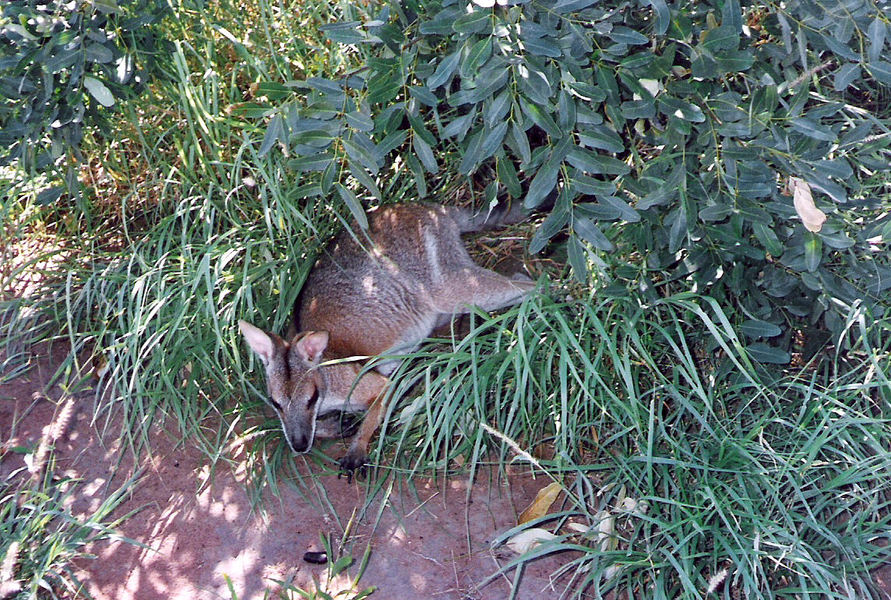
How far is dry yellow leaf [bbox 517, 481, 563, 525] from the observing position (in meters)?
4.32

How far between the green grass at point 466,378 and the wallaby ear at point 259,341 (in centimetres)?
12

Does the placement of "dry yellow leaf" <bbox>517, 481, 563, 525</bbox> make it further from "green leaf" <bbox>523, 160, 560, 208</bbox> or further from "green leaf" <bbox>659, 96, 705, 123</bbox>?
"green leaf" <bbox>659, 96, 705, 123</bbox>

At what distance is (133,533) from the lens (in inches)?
175

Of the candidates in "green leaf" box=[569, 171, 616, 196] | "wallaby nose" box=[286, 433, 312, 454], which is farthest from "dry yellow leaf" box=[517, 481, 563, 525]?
"green leaf" box=[569, 171, 616, 196]

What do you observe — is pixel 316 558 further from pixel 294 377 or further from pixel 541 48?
pixel 541 48

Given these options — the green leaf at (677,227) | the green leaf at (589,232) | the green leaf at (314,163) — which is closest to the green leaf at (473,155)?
the green leaf at (589,232)

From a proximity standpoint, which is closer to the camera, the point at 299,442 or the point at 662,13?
the point at 662,13

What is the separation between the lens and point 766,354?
4133 mm

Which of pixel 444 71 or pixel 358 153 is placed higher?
pixel 444 71

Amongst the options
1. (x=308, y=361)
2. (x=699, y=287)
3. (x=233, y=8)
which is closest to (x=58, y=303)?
(x=308, y=361)

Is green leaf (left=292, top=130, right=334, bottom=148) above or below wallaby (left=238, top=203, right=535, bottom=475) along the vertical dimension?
above

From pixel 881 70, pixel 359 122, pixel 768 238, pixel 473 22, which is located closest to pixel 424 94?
pixel 359 122

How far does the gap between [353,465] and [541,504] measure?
965 millimetres

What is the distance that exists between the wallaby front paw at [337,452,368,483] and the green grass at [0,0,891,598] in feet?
0.32
